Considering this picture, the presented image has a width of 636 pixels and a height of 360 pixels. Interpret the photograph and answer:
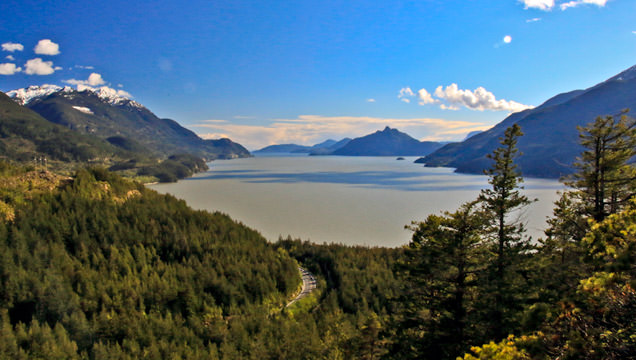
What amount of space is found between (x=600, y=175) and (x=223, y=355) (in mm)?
33782

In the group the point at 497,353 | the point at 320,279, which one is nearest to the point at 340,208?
the point at 320,279

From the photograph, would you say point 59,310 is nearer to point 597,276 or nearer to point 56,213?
point 56,213

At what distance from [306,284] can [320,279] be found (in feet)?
8.45

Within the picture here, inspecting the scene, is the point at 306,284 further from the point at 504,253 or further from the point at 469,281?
the point at 504,253

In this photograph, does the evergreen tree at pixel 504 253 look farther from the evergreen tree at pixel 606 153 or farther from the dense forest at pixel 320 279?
the evergreen tree at pixel 606 153

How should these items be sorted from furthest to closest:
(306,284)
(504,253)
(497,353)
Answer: (306,284) → (504,253) → (497,353)

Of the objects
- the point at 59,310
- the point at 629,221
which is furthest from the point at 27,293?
the point at 629,221

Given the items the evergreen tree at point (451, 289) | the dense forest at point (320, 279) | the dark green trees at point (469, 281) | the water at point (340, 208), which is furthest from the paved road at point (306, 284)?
the evergreen tree at point (451, 289)

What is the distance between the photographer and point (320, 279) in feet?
182

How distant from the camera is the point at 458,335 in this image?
50.9ft

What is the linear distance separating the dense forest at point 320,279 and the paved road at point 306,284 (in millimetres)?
1326

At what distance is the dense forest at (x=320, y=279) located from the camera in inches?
294

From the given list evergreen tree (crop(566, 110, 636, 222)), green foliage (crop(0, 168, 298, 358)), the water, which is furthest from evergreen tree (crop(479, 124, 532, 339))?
the water

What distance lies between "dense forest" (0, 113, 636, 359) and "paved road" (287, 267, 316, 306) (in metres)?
1.33
